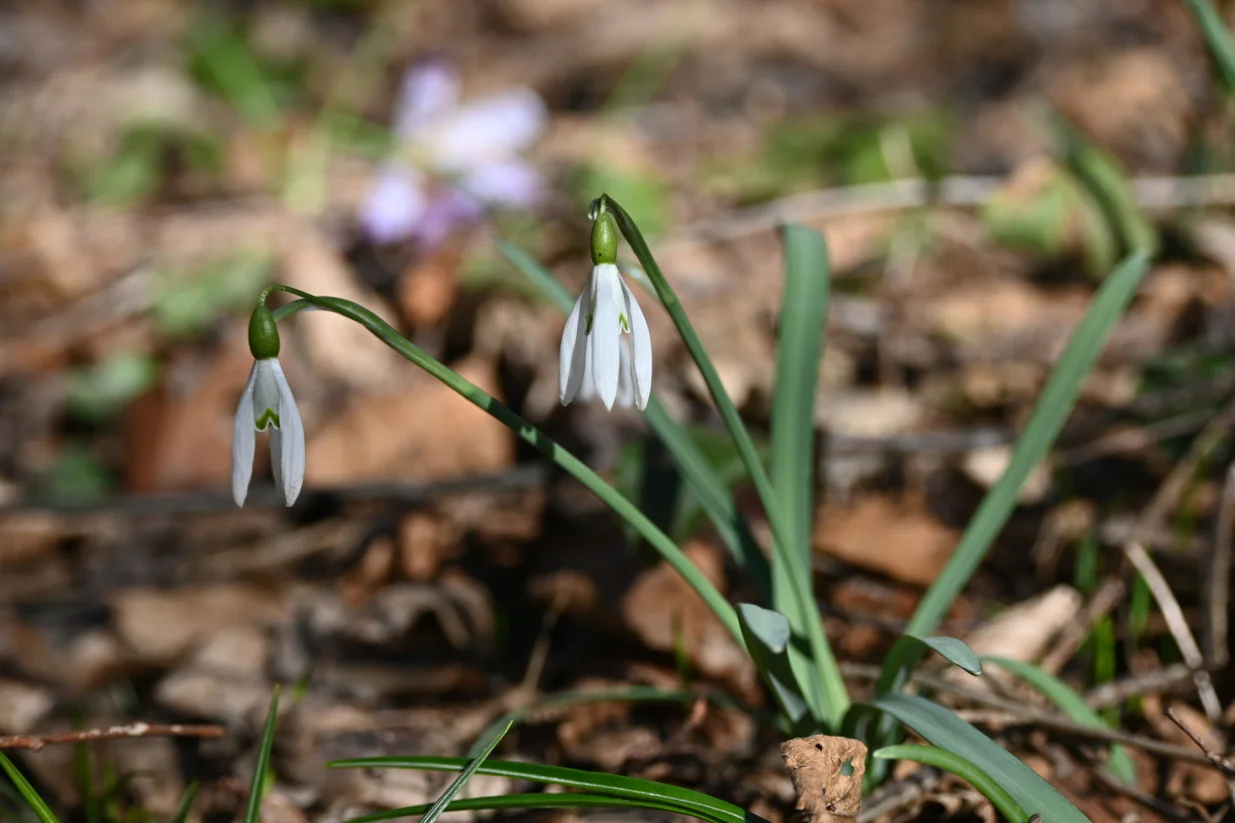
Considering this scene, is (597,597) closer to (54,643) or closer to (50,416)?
(54,643)

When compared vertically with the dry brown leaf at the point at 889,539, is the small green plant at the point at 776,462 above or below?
above

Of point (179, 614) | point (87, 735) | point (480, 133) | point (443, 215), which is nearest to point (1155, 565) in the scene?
point (87, 735)

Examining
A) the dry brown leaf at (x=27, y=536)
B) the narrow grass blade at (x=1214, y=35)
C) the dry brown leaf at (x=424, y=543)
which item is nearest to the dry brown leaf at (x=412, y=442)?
the dry brown leaf at (x=424, y=543)

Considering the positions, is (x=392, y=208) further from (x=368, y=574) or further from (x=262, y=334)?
(x=262, y=334)

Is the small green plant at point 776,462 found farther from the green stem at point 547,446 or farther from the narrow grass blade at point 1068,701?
the narrow grass blade at point 1068,701

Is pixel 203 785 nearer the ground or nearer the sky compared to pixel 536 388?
nearer the ground

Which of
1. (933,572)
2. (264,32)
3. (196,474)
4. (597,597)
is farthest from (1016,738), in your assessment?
(264,32)

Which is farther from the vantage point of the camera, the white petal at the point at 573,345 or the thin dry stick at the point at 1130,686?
the thin dry stick at the point at 1130,686
